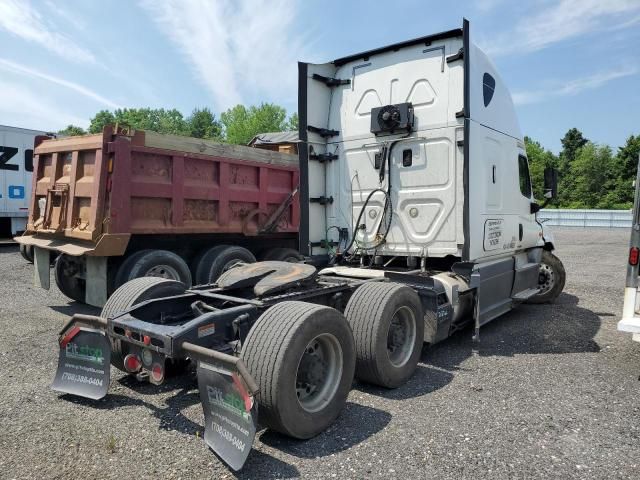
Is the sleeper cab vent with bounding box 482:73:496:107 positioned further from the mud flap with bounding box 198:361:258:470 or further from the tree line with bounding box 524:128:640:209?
the tree line with bounding box 524:128:640:209

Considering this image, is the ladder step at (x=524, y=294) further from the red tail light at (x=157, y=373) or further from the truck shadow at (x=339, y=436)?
the red tail light at (x=157, y=373)

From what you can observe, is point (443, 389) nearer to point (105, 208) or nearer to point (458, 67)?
point (458, 67)

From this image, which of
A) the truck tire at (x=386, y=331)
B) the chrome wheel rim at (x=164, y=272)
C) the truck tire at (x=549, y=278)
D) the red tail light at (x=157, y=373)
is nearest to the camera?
the red tail light at (x=157, y=373)

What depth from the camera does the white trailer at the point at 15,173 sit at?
46.4ft

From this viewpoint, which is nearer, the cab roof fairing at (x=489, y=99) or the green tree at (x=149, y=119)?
the cab roof fairing at (x=489, y=99)

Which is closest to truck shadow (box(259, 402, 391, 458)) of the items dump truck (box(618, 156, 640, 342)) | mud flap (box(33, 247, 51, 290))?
dump truck (box(618, 156, 640, 342))

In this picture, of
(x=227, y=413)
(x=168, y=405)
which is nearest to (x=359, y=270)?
(x=168, y=405)

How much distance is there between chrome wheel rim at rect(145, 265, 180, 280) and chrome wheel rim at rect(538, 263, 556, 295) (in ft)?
19.2

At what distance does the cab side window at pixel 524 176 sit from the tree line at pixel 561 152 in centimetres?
2311

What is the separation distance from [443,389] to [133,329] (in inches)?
104

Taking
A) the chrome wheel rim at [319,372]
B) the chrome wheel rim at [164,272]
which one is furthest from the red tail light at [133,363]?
the chrome wheel rim at [164,272]

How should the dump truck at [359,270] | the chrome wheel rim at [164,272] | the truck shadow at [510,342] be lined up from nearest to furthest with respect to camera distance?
the dump truck at [359,270]
the truck shadow at [510,342]
the chrome wheel rim at [164,272]

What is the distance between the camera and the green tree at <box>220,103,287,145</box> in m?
60.8

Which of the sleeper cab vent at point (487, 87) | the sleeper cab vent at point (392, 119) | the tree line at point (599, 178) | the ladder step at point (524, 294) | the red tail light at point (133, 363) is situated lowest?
the red tail light at point (133, 363)
